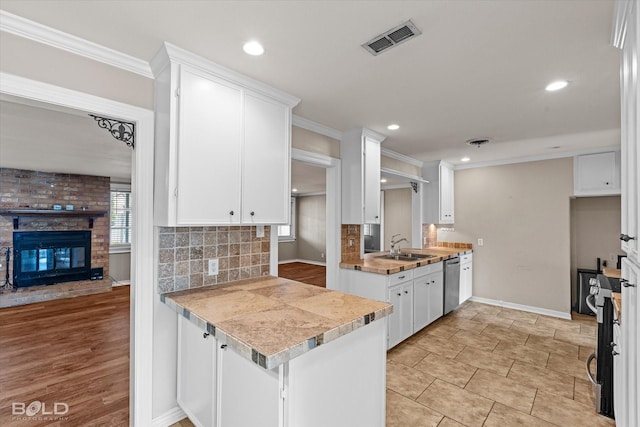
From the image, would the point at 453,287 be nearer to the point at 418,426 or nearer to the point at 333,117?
the point at 418,426

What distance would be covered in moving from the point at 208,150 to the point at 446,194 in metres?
4.53

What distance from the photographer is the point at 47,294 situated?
5.52m

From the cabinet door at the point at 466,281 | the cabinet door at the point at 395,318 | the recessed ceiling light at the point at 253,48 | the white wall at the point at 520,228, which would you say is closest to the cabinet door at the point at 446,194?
the white wall at the point at 520,228

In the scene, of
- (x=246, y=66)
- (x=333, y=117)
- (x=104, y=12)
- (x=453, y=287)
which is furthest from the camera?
(x=453, y=287)

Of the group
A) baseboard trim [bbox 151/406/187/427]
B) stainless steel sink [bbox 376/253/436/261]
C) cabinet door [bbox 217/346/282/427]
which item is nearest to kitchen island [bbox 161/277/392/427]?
cabinet door [bbox 217/346/282/427]

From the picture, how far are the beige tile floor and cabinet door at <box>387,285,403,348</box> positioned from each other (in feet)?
0.52

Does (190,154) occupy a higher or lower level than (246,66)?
lower

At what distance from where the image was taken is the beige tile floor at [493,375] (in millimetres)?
2268

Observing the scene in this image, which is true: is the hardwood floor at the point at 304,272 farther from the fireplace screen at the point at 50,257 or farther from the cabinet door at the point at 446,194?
the fireplace screen at the point at 50,257

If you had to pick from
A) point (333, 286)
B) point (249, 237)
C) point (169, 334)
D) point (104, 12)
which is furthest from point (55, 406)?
point (104, 12)

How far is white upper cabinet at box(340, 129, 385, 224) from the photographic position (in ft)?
11.2

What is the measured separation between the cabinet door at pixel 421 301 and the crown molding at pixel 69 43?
3.40 metres

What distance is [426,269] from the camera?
388 centimetres

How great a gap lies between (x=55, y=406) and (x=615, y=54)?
470 cm
